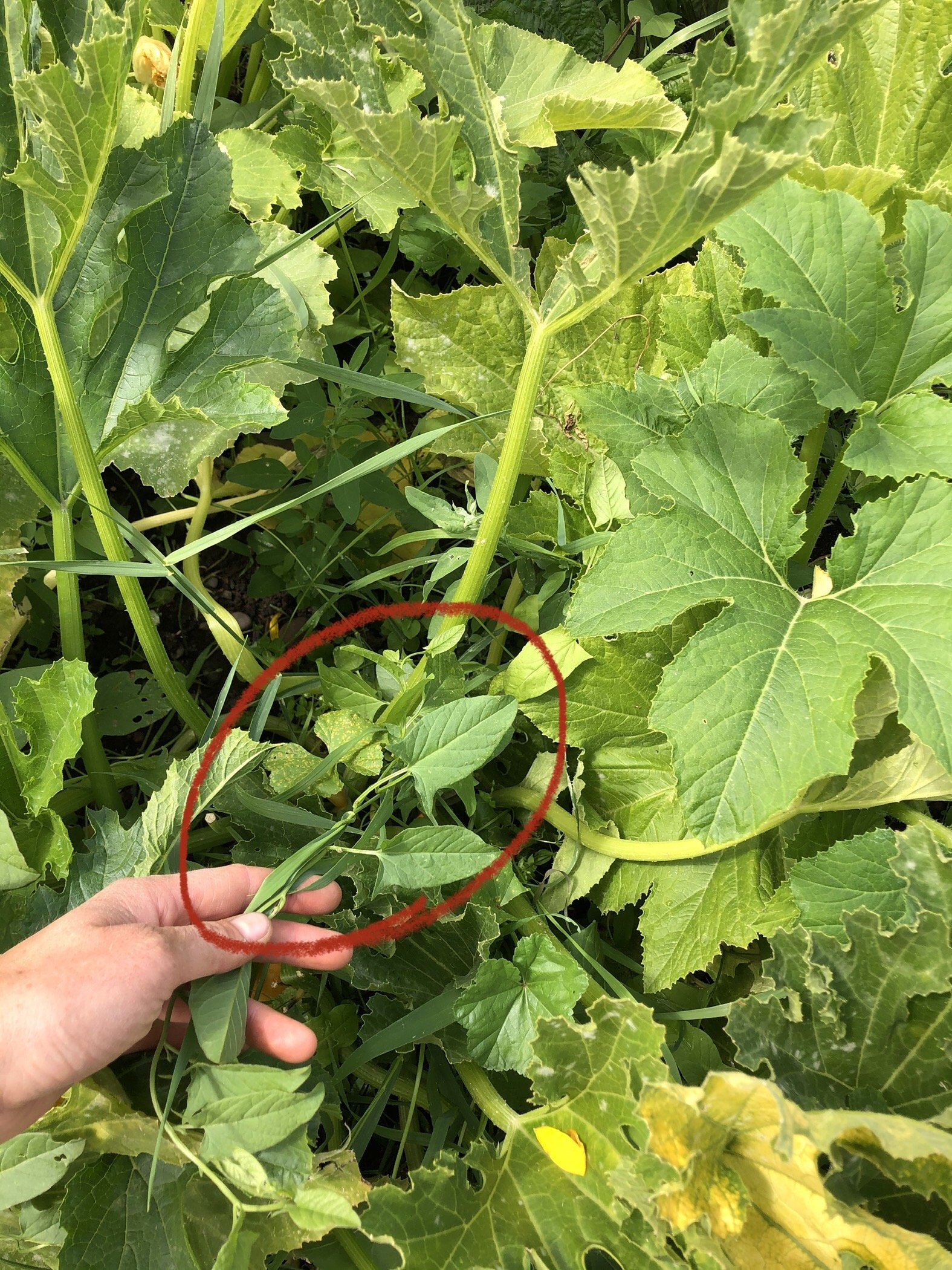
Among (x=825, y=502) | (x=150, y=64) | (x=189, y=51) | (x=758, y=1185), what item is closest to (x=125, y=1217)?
(x=758, y=1185)

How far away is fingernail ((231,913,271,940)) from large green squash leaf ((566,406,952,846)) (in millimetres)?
641

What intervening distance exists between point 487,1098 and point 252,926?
52cm

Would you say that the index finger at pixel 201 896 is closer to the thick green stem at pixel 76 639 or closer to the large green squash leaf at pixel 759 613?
the thick green stem at pixel 76 639

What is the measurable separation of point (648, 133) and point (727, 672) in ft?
4.47

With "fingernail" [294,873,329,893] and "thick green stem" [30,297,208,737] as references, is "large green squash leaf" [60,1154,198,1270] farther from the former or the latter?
"thick green stem" [30,297,208,737]

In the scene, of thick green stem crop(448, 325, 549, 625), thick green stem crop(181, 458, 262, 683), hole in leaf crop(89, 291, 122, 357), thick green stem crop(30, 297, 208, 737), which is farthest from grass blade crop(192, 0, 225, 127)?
thick green stem crop(448, 325, 549, 625)

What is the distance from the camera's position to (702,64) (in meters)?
1.29

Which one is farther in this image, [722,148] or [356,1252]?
[356,1252]

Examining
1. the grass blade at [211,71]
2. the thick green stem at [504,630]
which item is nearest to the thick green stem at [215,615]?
the thick green stem at [504,630]

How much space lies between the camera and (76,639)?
5.80 ft

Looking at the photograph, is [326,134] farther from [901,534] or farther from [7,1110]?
[7,1110]

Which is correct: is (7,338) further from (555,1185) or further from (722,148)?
(555,1185)

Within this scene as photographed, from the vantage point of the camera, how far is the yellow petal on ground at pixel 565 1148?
1463 millimetres

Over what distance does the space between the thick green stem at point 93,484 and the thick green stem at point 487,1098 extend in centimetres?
84
